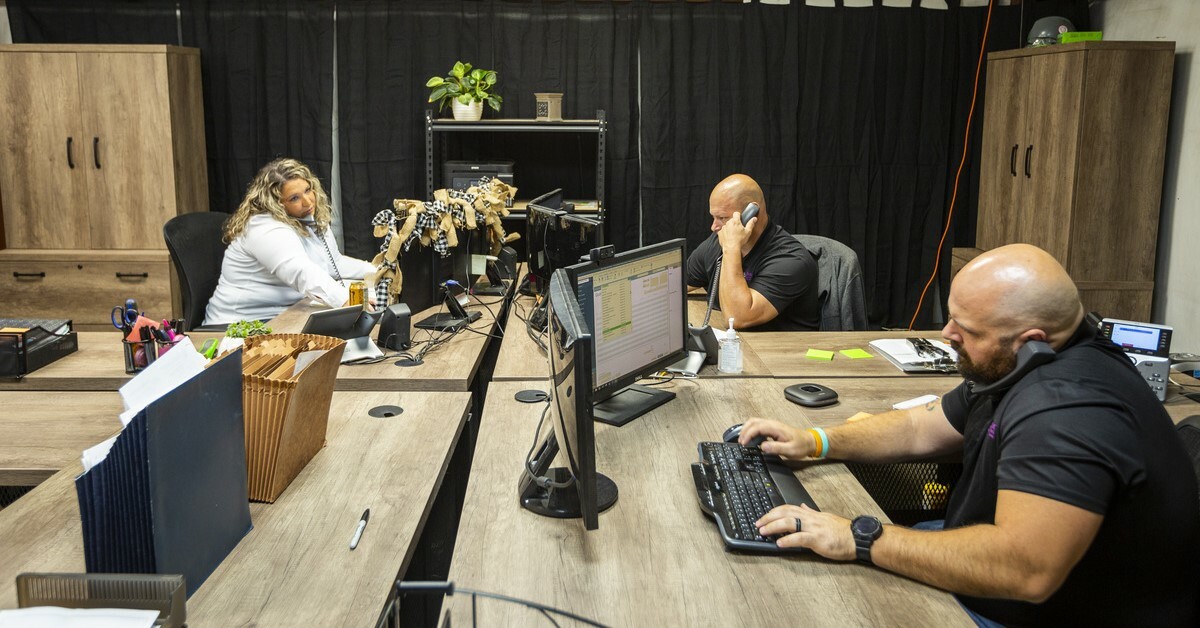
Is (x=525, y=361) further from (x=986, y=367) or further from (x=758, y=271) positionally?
(x=986, y=367)

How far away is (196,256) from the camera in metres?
3.79

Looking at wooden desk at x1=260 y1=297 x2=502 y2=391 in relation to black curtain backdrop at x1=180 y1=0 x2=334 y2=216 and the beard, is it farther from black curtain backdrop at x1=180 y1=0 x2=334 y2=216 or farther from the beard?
black curtain backdrop at x1=180 y1=0 x2=334 y2=216

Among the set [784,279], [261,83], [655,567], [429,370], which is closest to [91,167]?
[261,83]

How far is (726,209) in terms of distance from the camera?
3.59m

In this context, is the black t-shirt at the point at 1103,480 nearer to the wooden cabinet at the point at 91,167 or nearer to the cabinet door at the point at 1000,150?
the cabinet door at the point at 1000,150

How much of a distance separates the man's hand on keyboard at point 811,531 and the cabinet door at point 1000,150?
11.8ft

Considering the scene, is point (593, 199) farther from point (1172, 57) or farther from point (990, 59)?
point (1172, 57)

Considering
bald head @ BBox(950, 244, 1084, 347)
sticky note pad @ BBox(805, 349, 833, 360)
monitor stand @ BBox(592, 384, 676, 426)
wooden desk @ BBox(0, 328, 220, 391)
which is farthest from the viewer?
sticky note pad @ BBox(805, 349, 833, 360)

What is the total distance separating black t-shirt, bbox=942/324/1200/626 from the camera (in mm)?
1482

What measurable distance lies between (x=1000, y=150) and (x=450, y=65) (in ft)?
9.45

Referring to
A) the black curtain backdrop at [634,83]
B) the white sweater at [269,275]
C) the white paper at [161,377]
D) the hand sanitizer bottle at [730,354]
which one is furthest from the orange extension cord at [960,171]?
the white paper at [161,377]

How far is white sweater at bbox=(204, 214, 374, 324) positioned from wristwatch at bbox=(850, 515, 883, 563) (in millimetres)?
2373

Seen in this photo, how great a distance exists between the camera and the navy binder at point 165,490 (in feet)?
4.37

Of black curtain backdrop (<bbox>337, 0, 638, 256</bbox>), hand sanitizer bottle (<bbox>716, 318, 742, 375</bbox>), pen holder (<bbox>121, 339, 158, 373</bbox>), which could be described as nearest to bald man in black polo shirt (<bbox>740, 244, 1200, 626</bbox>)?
hand sanitizer bottle (<bbox>716, 318, 742, 375</bbox>)
